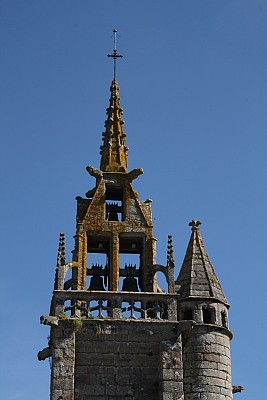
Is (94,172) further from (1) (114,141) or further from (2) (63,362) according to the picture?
(2) (63,362)

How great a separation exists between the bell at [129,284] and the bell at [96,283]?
56 centimetres

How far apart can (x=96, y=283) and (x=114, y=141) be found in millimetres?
4446

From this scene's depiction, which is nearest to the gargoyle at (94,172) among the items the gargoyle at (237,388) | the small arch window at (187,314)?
the small arch window at (187,314)

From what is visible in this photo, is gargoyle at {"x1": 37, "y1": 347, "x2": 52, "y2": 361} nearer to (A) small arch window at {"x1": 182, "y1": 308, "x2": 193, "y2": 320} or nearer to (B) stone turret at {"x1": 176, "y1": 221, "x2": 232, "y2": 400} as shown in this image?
(B) stone turret at {"x1": 176, "y1": 221, "x2": 232, "y2": 400}

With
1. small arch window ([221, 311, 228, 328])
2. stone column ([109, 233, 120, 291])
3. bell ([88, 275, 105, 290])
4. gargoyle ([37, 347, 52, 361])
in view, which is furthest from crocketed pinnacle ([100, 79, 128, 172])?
gargoyle ([37, 347, 52, 361])

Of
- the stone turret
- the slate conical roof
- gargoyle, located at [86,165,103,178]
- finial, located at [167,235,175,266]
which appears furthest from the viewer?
gargoyle, located at [86,165,103,178]

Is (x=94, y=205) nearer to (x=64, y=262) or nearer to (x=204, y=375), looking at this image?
(x=64, y=262)

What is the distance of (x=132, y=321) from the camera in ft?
70.5

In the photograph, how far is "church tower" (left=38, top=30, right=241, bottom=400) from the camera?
20922 millimetres

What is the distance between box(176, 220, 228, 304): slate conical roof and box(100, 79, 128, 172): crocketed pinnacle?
2929 millimetres

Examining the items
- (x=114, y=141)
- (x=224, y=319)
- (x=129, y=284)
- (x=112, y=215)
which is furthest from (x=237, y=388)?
(x=114, y=141)

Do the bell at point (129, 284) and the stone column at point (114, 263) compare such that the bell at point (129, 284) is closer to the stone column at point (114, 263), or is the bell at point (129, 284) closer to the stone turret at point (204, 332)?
the stone column at point (114, 263)

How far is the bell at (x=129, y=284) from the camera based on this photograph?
2325cm

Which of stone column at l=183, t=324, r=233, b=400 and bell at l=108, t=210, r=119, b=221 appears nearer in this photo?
stone column at l=183, t=324, r=233, b=400
